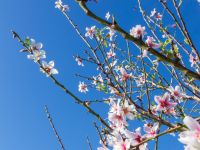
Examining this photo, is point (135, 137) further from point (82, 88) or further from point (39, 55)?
point (82, 88)

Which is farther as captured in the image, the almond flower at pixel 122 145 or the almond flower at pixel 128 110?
the almond flower at pixel 128 110

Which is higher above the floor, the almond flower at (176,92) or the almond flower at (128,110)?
the almond flower at (176,92)

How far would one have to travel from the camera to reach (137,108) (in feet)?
8.29

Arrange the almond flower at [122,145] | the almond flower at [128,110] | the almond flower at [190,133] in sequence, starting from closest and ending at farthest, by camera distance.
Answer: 1. the almond flower at [190,133]
2. the almond flower at [122,145]
3. the almond flower at [128,110]

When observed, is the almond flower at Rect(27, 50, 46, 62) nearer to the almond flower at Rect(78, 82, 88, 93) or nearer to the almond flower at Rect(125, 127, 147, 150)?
the almond flower at Rect(125, 127, 147, 150)

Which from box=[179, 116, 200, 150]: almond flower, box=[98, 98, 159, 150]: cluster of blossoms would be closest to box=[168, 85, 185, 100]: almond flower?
box=[98, 98, 159, 150]: cluster of blossoms

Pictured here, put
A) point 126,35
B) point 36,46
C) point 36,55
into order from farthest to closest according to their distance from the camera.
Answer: point 36,46 < point 36,55 < point 126,35

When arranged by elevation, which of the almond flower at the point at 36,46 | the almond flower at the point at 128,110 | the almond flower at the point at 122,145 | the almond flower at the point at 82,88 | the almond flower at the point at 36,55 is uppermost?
the almond flower at the point at 82,88

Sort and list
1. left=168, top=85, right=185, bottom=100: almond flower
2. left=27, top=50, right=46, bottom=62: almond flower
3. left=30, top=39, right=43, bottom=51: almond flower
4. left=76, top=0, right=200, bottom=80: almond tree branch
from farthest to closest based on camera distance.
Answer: left=168, top=85, right=185, bottom=100: almond flower
left=30, top=39, right=43, bottom=51: almond flower
left=27, top=50, right=46, bottom=62: almond flower
left=76, top=0, right=200, bottom=80: almond tree branch

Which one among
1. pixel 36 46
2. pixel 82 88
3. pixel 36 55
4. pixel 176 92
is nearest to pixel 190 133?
pixel 36 55

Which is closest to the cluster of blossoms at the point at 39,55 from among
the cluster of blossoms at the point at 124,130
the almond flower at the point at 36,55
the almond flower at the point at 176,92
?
the almond flower at the point at 36,55

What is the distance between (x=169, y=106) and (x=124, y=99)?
31.6 inches

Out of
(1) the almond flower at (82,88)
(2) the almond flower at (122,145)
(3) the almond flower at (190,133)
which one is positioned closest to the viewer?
(3) the almond flower at (190,133)

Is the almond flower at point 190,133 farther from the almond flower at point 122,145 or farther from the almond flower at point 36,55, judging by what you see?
the almond flower at point 36,55
